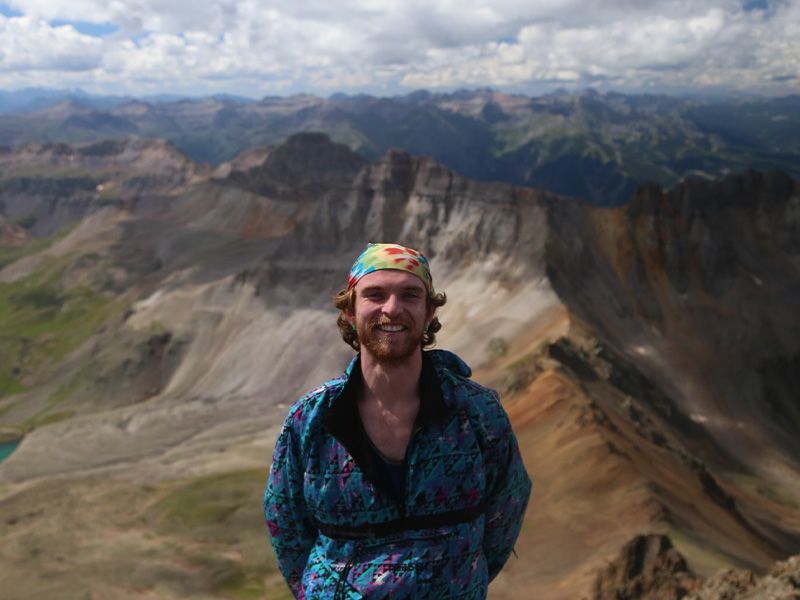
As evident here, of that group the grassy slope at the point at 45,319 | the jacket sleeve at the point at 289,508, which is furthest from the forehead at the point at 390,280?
the grassy slope at the point at 45,319

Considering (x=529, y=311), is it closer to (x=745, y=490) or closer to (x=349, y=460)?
(x=745, y=490)

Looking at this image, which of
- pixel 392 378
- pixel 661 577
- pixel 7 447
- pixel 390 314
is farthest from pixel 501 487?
pixel 7 447

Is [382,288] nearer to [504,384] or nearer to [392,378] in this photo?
[392,378]

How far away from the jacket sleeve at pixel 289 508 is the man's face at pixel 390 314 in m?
0.92

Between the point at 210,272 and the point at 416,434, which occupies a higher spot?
the point at 416,434

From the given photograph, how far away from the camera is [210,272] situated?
10012 centimetres

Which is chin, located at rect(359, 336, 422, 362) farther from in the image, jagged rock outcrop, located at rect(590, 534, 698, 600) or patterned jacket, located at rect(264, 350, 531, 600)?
jagged rock outcrop, located at rect(590, 534, 698, 600)

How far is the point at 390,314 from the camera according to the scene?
518 centimetres

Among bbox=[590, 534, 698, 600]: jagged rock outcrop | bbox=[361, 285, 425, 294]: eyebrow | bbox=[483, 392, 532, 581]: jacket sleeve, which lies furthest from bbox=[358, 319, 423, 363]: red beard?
bbox=[590, 534, 698, 600]: jagged rock outcrop

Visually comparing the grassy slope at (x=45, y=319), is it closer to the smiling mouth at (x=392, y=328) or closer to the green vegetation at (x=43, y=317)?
the green vegetation at (x=43, y=317)

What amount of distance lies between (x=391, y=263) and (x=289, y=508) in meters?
2.12

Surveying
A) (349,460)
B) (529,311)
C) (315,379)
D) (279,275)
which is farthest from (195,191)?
(349,460)

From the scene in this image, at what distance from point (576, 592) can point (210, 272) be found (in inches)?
3458

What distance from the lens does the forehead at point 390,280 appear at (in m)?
5.37
